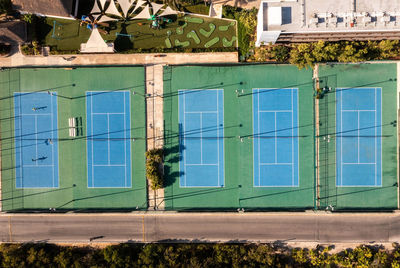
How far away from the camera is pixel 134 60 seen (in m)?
22.0

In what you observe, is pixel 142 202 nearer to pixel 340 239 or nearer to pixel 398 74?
pixel 340 239

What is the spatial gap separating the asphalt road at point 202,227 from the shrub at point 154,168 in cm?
311

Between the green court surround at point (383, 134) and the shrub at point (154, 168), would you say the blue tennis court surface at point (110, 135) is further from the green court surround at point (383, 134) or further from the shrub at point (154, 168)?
the green court surround at point (383, 134)

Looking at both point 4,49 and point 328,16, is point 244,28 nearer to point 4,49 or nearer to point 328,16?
point 328,16

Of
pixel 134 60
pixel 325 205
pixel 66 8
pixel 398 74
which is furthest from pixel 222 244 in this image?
pixel 66 8

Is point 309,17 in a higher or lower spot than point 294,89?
higher

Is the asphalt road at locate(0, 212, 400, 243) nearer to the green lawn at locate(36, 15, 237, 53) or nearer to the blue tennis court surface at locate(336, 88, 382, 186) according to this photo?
the blue tennis court surface at locate(336, 88, 382, 186)

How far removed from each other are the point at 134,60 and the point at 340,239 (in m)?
24.6

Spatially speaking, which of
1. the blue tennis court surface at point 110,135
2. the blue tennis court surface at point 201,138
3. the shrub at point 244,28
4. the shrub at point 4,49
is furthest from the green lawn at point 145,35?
the blue tennis court surface at point 110,135

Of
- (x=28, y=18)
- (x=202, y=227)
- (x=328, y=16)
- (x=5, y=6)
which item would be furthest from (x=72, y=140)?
(x=328, y=16)

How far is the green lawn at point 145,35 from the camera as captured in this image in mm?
21953

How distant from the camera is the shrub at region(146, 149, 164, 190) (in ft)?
68.7

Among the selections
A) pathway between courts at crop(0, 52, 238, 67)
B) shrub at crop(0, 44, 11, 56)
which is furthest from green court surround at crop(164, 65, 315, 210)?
shrub at crop(0, 44, 11, 56)

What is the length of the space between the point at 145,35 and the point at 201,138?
10.8 meters
